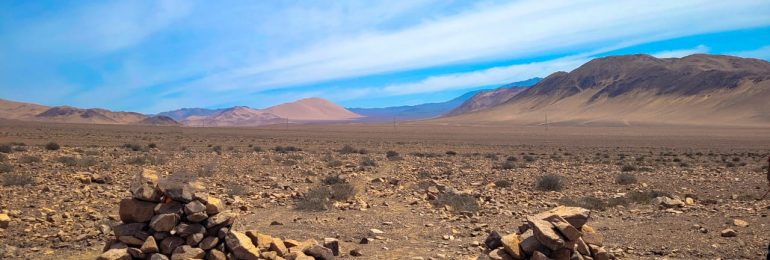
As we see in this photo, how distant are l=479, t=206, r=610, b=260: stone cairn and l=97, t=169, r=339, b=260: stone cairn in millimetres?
2649

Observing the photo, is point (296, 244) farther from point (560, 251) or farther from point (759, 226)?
point (759, 226)

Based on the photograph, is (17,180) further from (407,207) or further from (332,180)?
(407,207)

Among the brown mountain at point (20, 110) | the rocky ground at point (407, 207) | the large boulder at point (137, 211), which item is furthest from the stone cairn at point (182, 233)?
the brown mountain at point (20, 110)

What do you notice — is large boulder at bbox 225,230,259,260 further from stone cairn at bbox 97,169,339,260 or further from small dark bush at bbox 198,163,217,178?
small dark bush at bbox 198,163,217,178

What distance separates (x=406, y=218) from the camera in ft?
41.6

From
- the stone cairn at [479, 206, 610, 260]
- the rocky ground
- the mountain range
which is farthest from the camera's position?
the mountain range

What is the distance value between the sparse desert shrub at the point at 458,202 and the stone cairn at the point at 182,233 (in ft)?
18.2

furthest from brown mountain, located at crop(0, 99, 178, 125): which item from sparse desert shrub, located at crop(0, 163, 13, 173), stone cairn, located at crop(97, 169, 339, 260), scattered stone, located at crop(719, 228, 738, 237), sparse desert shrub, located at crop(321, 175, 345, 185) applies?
scattered stone, located at crop(719, 228, 738, 237)

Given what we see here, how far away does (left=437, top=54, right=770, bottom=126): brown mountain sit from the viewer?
116m

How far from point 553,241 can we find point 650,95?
5804 inches

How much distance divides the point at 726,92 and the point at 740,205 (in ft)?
A: 428

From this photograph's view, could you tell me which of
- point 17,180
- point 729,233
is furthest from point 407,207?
point 17,180

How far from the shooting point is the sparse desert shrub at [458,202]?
1347 centimetres

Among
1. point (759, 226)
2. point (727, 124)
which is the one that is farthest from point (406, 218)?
point (727, 124)
